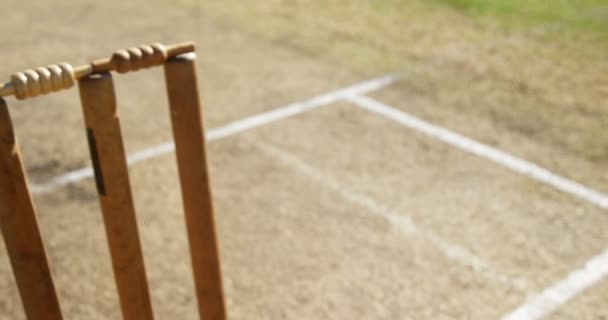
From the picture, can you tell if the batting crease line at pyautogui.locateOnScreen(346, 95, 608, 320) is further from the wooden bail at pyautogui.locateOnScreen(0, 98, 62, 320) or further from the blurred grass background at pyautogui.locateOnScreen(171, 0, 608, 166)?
the wooden bail at pyautogui.locateOnScreen(0, 98, 62, 320)

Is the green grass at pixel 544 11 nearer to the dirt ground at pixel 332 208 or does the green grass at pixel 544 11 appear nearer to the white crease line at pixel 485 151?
the dirt ground at pixel 332 208

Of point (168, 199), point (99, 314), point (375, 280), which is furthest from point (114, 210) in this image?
point (168, 199)

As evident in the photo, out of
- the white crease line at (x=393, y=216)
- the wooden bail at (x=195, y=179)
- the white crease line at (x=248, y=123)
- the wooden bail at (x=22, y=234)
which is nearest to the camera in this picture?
the wooden bail at (x=22, y=234)

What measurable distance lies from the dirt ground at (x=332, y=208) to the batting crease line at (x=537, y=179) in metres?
0.06

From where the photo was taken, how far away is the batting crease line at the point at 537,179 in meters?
3.68

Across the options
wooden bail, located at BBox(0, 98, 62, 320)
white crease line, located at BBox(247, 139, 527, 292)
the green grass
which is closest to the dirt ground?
white crease line, located at BBox(247, 139, 527, 292)

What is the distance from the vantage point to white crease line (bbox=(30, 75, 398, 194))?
4785 mm

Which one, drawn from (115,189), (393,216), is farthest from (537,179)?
(115,189)

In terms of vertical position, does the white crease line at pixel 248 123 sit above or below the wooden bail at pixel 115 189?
below

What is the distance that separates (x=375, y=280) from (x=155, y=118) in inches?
105

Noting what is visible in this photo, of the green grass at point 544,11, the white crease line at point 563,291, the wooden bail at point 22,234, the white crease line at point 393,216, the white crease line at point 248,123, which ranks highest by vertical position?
the wooden bail at point 22,234

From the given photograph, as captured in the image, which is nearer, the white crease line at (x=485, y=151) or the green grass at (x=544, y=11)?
the white crease line at (x=485, y=151)

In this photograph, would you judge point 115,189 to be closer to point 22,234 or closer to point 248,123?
point 22,234

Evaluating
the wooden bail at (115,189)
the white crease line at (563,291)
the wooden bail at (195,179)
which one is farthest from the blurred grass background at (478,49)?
the wooden bail at (115,189)
